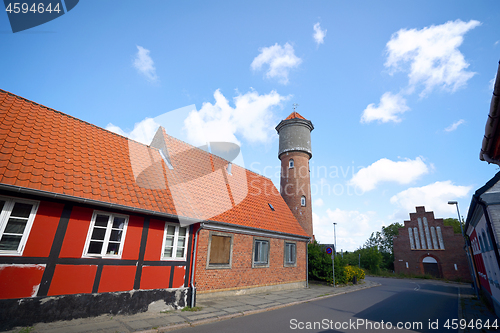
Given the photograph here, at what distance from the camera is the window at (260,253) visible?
13392 millimetres

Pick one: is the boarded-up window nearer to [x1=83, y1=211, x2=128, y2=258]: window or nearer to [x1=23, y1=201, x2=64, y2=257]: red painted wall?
[x1=83, y1=211, x2=128, y2=258]: window

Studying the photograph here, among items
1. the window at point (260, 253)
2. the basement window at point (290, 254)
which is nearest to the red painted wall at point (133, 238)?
the window at point (260, 253)

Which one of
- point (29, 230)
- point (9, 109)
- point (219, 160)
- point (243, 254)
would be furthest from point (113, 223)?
point (219, 160)

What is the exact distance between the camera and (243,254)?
41.3 feet

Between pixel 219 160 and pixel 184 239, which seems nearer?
pixel 184 239

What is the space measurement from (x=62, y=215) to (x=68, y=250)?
1.01 m

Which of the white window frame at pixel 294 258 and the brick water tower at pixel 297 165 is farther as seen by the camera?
the brick water tower at pixel 297 165

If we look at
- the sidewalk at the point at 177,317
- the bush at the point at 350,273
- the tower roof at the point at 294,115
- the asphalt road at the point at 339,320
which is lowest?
the asphalt road at the point at 339,320

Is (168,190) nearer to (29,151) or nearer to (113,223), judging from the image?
(113,223)

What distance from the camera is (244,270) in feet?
41.1

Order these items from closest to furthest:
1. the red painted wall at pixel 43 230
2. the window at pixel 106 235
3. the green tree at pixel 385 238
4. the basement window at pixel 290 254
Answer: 1. the red painted wall at pixel 43 230
2. the window at pixel 106 235
3. the basement window at pixel 290 254
4. the green tree at pixel 385 238

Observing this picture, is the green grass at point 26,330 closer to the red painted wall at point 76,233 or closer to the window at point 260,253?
the red painted wall at point 76,233

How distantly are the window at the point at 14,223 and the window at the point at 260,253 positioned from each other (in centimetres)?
981

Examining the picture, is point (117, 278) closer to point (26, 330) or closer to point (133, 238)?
point (133, 238)
